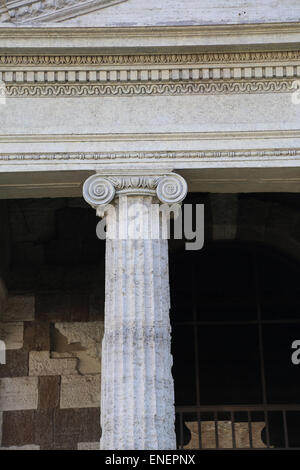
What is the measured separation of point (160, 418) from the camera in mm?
8141

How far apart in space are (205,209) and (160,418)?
4.38 m

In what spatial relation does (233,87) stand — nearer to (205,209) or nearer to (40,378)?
(205,209)

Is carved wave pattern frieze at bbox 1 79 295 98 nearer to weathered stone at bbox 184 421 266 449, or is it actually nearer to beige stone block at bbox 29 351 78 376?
beige stone block at bbox 29 351 78 376

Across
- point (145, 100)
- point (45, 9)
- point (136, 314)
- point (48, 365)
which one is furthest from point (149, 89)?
point (48, 365)

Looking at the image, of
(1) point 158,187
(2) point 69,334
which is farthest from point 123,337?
(2) point 69,334

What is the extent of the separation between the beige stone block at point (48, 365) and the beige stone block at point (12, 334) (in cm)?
22

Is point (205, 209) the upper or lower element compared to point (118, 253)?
upper

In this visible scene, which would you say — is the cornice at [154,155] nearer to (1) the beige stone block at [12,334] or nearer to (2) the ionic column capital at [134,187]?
(2) the ionic column capital at [134,187]

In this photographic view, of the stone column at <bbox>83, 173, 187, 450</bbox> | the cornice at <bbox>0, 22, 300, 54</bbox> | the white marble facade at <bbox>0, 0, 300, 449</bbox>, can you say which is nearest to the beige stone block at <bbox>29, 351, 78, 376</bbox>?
the white marble facade at <bbox>0, 0, 300, 449</bbox>

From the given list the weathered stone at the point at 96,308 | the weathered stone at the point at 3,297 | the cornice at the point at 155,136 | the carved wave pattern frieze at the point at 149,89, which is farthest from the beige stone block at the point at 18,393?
the carved wave pattern frieze at the point at 149,89

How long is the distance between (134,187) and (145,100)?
3.09ft
